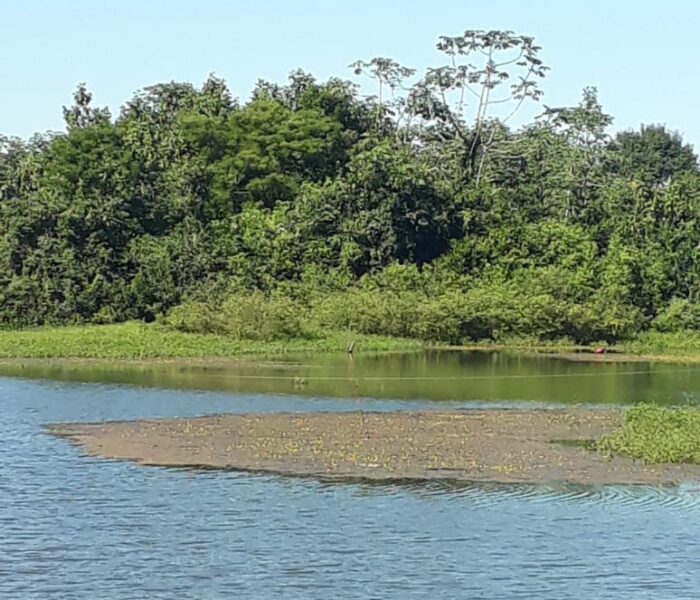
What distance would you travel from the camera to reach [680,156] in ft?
270

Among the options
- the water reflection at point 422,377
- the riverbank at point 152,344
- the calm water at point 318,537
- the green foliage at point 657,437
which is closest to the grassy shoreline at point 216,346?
the riverbank at point 152,344

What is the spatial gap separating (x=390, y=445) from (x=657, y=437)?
15.1ft

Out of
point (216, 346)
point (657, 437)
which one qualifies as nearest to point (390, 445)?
point (657, 437)

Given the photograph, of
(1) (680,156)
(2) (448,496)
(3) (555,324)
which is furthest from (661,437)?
(1) (680,156)

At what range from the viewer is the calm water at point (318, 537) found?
528 inches

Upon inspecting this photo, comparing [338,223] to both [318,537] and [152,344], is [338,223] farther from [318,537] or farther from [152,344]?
[318,537]

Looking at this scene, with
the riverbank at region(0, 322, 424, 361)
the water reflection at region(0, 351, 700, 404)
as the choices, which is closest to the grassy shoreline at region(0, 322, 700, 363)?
the riverbank at region(0, 322, 424, 361)

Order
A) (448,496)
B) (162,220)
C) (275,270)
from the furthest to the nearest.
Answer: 1. (162,220)
2. (275,270)
3. (448,496)

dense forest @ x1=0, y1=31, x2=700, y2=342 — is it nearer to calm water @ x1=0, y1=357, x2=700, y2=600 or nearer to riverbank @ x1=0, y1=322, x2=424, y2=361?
riverbank @ x1=0, y1=322, x2=424, y2=361

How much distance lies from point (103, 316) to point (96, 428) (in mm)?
28246

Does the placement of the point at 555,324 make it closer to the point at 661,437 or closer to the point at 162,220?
the point at 162,220

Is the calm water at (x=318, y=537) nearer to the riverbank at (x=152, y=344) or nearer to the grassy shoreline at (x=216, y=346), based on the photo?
the riverbank at (x=152, y=344)

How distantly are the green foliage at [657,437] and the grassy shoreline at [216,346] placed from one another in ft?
67.0

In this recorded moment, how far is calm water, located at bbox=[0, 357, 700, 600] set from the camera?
1342 centimetres
